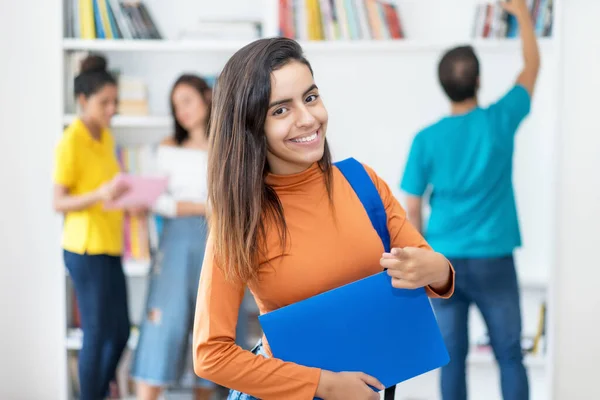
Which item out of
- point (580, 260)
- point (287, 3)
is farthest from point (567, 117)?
point (287, 3)

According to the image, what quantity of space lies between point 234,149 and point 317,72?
2.14 metres

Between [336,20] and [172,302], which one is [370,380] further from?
[336,20]

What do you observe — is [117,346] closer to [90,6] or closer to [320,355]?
[90,6]

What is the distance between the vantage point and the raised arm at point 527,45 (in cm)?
268

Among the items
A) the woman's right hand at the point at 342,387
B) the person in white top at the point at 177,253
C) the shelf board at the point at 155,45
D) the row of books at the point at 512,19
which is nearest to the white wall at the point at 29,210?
the shelf board at the point at 155,45

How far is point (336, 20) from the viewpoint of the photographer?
10.5 ft

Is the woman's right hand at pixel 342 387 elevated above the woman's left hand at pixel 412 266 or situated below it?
below

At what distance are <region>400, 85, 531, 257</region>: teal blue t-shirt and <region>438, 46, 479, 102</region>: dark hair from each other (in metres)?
0.08

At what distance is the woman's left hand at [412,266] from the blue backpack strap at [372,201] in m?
0.12

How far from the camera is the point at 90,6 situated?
3260 millimetres

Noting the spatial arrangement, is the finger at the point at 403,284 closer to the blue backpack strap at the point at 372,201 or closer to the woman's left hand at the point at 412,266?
the woman's left hand at the point at 412,266

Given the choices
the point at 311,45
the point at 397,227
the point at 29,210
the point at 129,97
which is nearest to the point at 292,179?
the point at 397,227

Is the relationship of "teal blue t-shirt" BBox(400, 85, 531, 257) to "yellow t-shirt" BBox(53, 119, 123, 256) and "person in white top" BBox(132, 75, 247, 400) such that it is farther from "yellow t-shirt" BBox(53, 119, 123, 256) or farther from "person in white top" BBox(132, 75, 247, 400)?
"yellow t-shirt" BBox(53, 119, 123, 256)

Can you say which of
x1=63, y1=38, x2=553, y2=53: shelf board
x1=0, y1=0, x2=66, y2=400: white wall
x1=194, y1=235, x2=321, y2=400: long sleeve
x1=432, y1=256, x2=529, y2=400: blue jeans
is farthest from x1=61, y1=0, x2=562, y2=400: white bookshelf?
x1=194, y1=235, x2=321, y2=400: long sleeve
